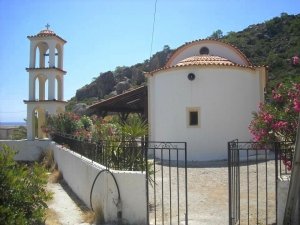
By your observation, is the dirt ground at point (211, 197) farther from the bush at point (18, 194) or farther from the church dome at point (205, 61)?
the church dome at point (205, 61)

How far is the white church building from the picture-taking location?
13773 mm

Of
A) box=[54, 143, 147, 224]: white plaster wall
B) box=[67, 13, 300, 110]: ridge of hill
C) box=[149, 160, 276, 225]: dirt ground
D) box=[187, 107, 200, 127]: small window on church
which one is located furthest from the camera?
box=[67, 13, 300, 110]: ridge of hill

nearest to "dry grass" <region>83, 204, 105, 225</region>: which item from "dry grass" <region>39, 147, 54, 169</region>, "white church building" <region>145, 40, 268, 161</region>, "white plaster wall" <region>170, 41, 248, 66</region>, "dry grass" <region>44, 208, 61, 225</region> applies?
"dry grass" <region>44, 208, 61, 225</region>

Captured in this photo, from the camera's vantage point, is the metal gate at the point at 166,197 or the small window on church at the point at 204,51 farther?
the small window on church at the point at 204,51

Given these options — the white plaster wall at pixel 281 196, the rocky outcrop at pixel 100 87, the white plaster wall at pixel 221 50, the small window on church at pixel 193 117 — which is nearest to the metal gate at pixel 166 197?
the white plaster wall at pixel 281 196

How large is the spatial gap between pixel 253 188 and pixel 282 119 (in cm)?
382

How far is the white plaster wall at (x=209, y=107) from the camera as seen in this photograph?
13758 millimetres

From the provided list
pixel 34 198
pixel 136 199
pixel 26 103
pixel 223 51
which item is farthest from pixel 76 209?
pixel 223 51

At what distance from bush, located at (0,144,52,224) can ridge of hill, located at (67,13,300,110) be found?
88.7 ft

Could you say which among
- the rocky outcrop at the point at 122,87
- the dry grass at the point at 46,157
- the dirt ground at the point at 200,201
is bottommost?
the dirt ground at the point at 200,201

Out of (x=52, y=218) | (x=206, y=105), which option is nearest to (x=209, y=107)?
(x=206, y=105)

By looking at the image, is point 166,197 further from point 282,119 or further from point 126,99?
point 126,99

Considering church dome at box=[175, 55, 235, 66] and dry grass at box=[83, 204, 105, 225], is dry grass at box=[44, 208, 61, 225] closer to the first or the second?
dry grass at box=[83, 204, 105, 225]

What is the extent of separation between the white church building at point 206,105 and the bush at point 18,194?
9.91m
